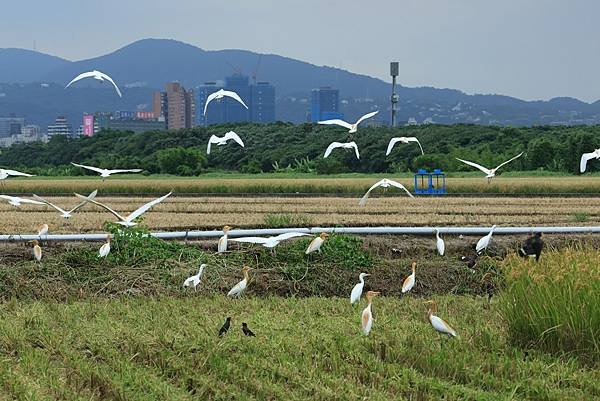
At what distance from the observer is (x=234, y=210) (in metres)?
20.5

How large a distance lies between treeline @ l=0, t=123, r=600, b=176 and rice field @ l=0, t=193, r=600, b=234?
1743 centimetres

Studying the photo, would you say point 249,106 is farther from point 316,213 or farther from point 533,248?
point 533,248

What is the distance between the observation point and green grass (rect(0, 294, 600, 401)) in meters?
6.57

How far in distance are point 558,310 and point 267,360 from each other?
2.81m

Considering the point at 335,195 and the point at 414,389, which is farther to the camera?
the point at 335,195

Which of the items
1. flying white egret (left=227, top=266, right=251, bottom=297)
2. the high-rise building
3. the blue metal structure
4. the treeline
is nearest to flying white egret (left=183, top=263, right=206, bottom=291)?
flying white egret (left=227, top=266, right=251, bottom=297)

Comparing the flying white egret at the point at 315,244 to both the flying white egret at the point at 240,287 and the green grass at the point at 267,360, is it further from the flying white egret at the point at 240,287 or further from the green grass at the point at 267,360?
the green grass at the point at 267,360

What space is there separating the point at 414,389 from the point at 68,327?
3.83m

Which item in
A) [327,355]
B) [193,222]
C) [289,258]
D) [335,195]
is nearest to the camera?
[327,355]

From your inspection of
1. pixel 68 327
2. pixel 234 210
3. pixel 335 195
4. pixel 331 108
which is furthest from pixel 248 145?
pixel 331 108

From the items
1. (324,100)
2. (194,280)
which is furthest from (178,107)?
(194,280)

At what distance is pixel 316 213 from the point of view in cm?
1983

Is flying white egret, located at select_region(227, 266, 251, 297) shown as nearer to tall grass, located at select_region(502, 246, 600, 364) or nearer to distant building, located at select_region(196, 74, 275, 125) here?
tall grass, located at select_region(502, 246, 600, 364)

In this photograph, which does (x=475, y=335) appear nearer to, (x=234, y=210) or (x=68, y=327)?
(x=68, y=327)
